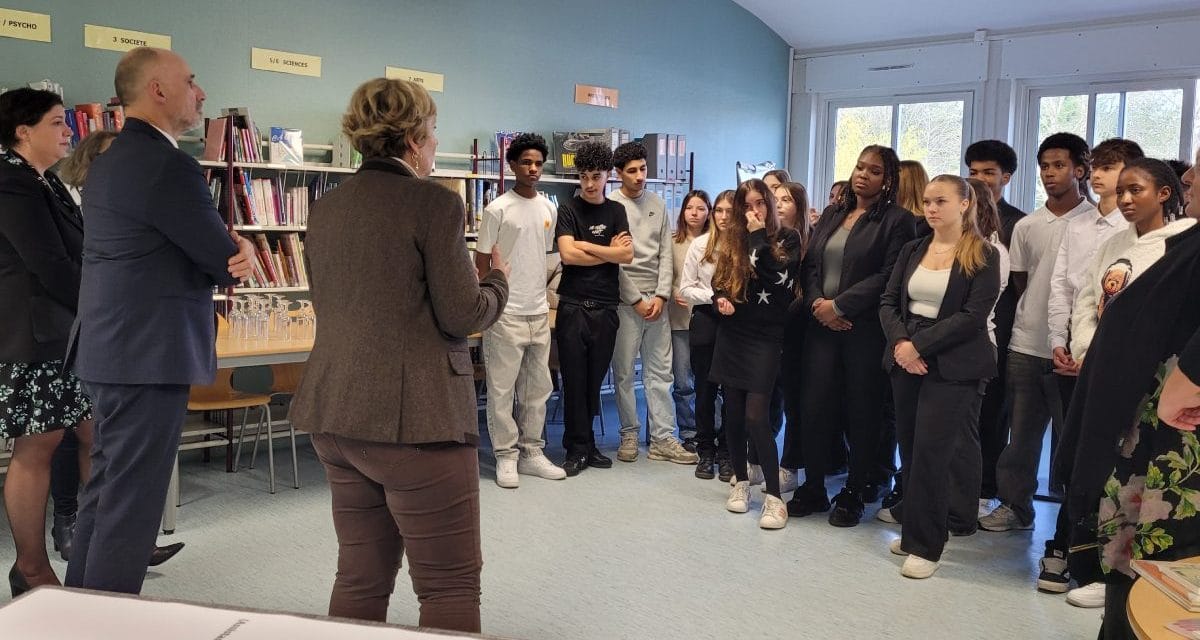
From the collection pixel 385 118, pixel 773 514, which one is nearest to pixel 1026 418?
pixel 773 514

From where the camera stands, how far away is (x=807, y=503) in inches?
173

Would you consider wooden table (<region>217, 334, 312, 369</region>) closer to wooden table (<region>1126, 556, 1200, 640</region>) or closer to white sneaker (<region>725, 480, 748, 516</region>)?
white sneaker (<region>725, 480, 748, 516</region>)

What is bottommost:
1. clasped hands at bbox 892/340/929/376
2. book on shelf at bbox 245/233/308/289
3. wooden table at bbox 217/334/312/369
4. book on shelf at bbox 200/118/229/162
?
wooden table at bbox 217/334/312/369

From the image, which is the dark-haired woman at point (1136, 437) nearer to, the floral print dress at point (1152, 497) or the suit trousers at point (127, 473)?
the floral print dress at point (1152, 497)

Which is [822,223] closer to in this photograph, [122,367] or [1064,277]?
[1064,277]

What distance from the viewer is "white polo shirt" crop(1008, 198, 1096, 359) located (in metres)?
3.95

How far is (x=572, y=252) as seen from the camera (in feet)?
16.3

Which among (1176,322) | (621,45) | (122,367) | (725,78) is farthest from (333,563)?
(725,78)

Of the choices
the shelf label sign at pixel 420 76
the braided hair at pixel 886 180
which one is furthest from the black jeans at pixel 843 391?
the shelf label sign at pixel 420 76

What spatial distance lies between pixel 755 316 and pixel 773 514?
837mm

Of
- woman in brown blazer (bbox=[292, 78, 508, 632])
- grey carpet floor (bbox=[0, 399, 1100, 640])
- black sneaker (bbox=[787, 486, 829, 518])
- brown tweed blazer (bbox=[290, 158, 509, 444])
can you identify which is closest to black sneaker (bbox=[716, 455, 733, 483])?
grey carpet floor (bbox=[0, 399, 1100, 640])

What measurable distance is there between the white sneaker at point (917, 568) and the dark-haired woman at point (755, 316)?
0.63 m

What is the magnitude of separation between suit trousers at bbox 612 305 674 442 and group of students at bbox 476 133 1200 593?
1 cm

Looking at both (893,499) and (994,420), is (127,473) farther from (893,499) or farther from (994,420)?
(994,420)
